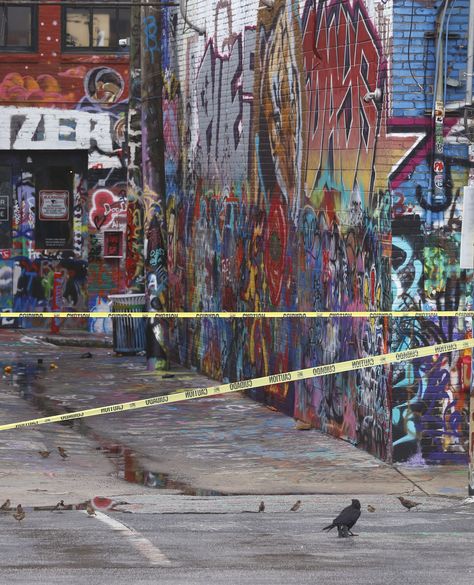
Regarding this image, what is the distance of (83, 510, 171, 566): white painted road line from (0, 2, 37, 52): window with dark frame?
1783cm

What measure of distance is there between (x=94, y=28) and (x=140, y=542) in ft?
62.8

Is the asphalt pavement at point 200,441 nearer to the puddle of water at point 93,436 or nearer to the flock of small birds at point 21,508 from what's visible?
the puddle of water at point 93,436

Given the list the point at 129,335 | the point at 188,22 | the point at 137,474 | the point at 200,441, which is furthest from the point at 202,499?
the point at 129,335

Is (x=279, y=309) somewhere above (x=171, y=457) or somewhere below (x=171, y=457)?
above

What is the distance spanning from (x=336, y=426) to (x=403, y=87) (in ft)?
12.6

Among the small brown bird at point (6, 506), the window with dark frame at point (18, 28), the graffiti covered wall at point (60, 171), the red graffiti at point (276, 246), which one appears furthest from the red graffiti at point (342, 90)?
the window with dark frame at point (18, 28)

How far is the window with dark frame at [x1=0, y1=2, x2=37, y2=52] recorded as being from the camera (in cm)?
2820

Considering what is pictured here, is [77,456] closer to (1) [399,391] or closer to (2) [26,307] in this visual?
(1) [399,391]

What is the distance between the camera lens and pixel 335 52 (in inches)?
634

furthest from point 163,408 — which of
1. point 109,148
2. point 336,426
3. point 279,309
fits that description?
point 109,148

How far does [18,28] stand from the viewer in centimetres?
2831

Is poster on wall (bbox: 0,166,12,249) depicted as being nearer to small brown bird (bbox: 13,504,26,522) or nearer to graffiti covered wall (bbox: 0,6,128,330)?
graffiti covered wall (bbox: 0,6,128,330)

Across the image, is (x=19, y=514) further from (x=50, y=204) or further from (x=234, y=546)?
(x=50, y=204)

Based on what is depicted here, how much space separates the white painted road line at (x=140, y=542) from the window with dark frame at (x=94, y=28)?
17.7 meters
